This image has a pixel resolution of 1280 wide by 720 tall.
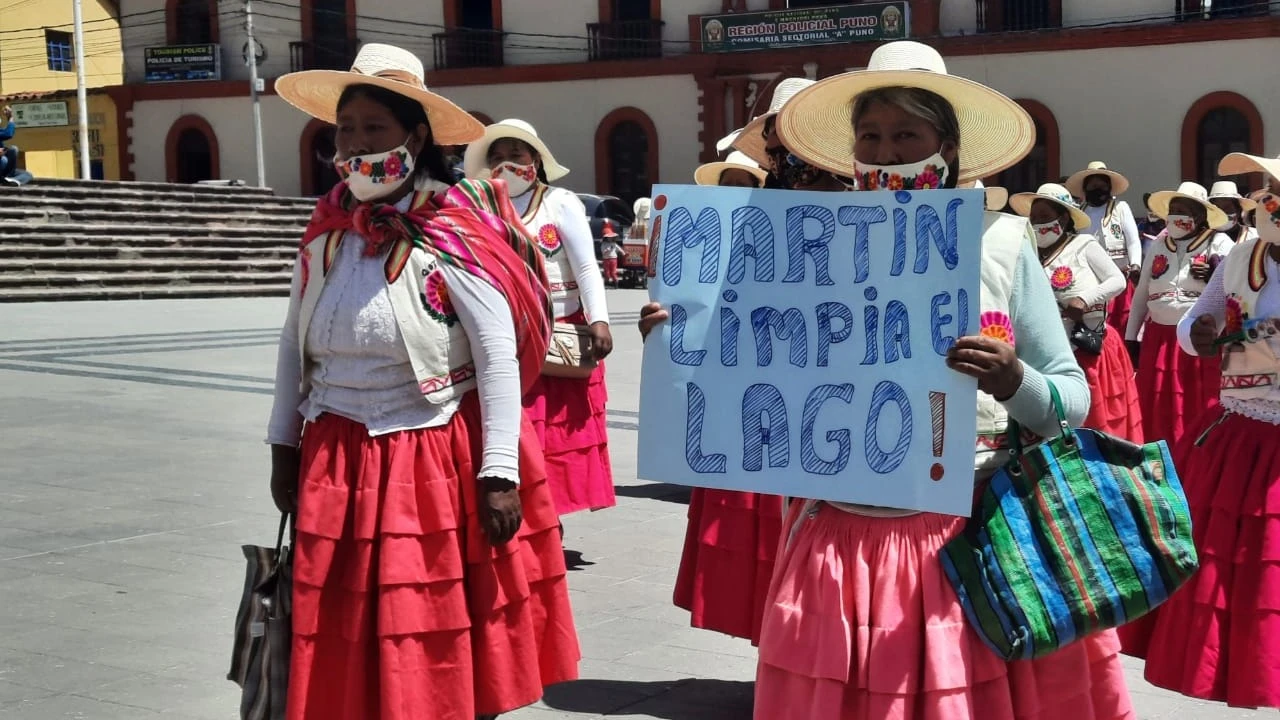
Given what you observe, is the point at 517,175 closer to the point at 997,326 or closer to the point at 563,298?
the point at 563,298

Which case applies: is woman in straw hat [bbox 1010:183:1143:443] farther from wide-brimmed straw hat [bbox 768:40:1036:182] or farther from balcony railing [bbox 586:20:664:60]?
balcony railing [bbox 586:20:664:60]

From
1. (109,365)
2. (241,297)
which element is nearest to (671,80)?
(241,297)

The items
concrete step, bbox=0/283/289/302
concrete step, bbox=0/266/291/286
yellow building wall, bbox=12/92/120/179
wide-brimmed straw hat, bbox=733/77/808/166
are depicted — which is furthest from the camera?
yellow building wall, bbox=12/92/120/179

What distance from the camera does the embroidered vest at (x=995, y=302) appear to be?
3.06 meters

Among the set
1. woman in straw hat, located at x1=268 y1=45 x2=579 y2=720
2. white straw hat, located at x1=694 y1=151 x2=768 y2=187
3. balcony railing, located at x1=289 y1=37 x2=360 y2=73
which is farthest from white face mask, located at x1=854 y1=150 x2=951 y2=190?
balcony railing, located at x1=289 y1=37 x2=360 y2=73

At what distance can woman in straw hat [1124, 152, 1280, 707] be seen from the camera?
4789mm

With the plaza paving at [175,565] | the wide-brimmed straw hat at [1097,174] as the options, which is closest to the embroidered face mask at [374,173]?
the plaza paving at [175,565]

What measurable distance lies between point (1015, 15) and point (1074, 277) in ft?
90.7

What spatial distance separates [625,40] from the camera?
A: 39.1 metres

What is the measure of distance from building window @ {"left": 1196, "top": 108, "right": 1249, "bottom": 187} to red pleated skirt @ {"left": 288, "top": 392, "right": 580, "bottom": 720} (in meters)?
31.2

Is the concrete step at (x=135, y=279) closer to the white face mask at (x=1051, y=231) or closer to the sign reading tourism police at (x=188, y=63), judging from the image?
the white face mask at (x=1051, y=231)

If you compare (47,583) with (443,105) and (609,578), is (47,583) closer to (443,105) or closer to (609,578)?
(609,578)

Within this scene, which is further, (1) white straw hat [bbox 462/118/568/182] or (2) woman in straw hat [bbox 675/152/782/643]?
(1) white straw hat [bbox 462/118/568/182]

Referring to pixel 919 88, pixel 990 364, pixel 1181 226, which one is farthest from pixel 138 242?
pixel 990 364
